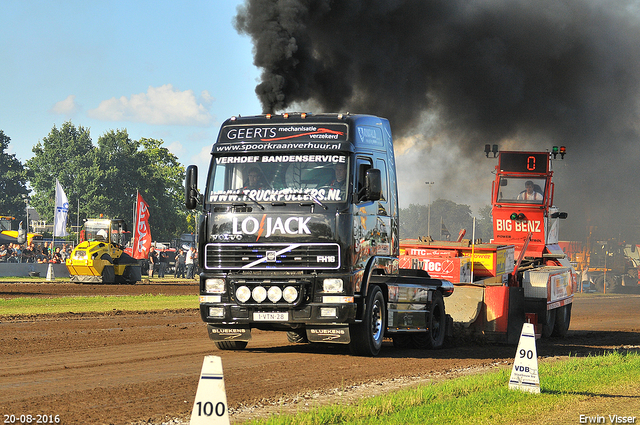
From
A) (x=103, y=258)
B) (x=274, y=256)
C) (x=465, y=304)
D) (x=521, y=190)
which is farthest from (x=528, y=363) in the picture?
(x=103, y=258)

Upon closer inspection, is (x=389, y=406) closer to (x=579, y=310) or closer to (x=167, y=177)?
(x=579, y=310)

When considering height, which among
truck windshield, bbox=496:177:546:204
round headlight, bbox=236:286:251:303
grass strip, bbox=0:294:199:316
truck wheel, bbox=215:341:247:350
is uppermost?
truck windshield, bbox=496:177:546:204

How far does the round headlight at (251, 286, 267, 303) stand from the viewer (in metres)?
11.2

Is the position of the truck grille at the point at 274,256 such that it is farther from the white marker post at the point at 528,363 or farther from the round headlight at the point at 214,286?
the white marker post at the point at 528,363

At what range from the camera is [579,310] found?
27062 millimetres

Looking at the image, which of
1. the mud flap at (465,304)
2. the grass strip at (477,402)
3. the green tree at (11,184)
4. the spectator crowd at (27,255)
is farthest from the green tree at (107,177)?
the grass strip at (477,402)

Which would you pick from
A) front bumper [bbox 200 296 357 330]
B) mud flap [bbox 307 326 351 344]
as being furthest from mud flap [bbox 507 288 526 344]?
front bumper [bbox 200 296 357 330]

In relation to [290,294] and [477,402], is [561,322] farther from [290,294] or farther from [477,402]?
[477,402]

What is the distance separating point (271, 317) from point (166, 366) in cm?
162

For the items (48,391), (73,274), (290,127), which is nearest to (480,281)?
(290,127)

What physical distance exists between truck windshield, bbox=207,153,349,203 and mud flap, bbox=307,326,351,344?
1907 mm

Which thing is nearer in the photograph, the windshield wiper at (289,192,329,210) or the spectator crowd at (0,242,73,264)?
the windshield wiper at (289,192,329,210)

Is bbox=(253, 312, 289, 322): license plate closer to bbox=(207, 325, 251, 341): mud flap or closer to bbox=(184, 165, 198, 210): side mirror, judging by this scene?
bbox=(207, 325, 251, 341): mud flap

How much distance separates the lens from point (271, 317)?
1119cm
